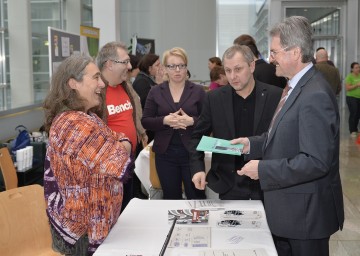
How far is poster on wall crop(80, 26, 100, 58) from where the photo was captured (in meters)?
6.92

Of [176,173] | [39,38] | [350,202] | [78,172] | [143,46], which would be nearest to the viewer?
[78,172]

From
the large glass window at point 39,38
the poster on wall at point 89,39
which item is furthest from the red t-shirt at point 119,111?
the poster on wall at point 89,39

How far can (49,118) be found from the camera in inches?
83.6

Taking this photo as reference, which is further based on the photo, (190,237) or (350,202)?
(350,202)

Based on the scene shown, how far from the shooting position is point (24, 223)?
260 cm

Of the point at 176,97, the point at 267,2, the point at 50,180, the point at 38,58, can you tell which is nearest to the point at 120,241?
the point at 50,180

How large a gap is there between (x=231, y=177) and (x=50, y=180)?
1.12 metres

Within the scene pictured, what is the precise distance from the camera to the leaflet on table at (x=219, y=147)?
7.19 ft

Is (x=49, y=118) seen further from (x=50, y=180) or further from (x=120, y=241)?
(x=120, y=241)

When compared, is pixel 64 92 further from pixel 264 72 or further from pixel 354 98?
pixel 354 98

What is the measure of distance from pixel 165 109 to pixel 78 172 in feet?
5.75

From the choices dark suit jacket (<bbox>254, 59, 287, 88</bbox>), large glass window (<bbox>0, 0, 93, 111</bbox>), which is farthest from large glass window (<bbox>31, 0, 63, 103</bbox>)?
dark suit jacket (<bbox>254, 59, 287, 88</bbox>)

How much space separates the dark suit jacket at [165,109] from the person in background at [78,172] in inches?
57.8

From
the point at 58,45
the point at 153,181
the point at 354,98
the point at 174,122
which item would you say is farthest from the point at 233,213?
the point at 354,98
